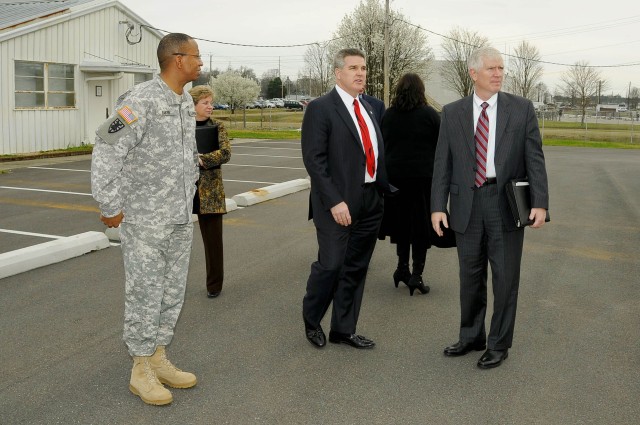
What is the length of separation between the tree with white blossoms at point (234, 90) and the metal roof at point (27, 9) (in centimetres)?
2957

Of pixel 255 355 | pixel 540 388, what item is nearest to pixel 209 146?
pixel 255 355

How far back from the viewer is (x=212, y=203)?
20.5 feet

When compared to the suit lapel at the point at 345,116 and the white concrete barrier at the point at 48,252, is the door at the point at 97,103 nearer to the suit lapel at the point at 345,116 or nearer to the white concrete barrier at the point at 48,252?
the white concrete barrier at the point at 48,252

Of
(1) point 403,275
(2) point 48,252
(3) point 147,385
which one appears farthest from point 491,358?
(2) point 48,252

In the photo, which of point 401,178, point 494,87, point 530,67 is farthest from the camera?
point 530,67

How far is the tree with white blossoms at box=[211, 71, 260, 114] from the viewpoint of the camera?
5659 cm

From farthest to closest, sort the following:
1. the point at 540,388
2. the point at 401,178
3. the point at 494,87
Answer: the point at 401,178 < the point at 494,87 < the point at 540,388

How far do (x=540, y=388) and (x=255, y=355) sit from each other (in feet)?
6.16

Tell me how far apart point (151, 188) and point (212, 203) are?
230 centimetres

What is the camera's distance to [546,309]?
597cm

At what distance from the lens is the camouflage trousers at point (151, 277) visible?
156 inches

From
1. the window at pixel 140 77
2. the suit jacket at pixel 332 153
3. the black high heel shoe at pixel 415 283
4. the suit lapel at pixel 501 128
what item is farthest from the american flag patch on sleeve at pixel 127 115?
the window at pixel 140 77

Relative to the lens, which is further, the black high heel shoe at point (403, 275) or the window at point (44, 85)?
the window at point (44, 85)

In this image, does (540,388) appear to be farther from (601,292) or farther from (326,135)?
(601,292)
